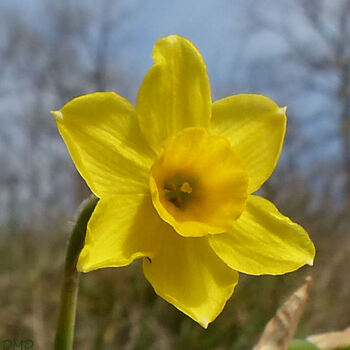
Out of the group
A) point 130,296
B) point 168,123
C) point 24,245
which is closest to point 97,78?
point 24,245

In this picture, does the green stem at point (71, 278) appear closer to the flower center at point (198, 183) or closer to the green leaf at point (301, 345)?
the flower center at point (198, 183)

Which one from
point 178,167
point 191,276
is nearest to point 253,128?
point 178,167

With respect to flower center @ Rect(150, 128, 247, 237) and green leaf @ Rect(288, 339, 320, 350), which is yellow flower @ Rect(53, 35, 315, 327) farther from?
green leaf @ Rect(288, 339, 320, 350)

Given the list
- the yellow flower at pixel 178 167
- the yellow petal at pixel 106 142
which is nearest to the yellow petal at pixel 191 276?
the yellow flower at pixel 178 167

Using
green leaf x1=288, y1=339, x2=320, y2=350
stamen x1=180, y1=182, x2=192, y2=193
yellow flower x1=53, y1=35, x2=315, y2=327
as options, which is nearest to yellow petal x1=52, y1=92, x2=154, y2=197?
yellow flower x1=53, y1=35, x2=315, y2=327

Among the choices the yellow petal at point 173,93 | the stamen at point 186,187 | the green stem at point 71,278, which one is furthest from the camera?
the stamen at point 186,187

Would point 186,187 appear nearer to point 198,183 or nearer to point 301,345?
point 198,183

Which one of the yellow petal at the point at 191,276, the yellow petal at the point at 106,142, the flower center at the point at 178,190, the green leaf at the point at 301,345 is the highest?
the yellow petal at the point at 106,142
